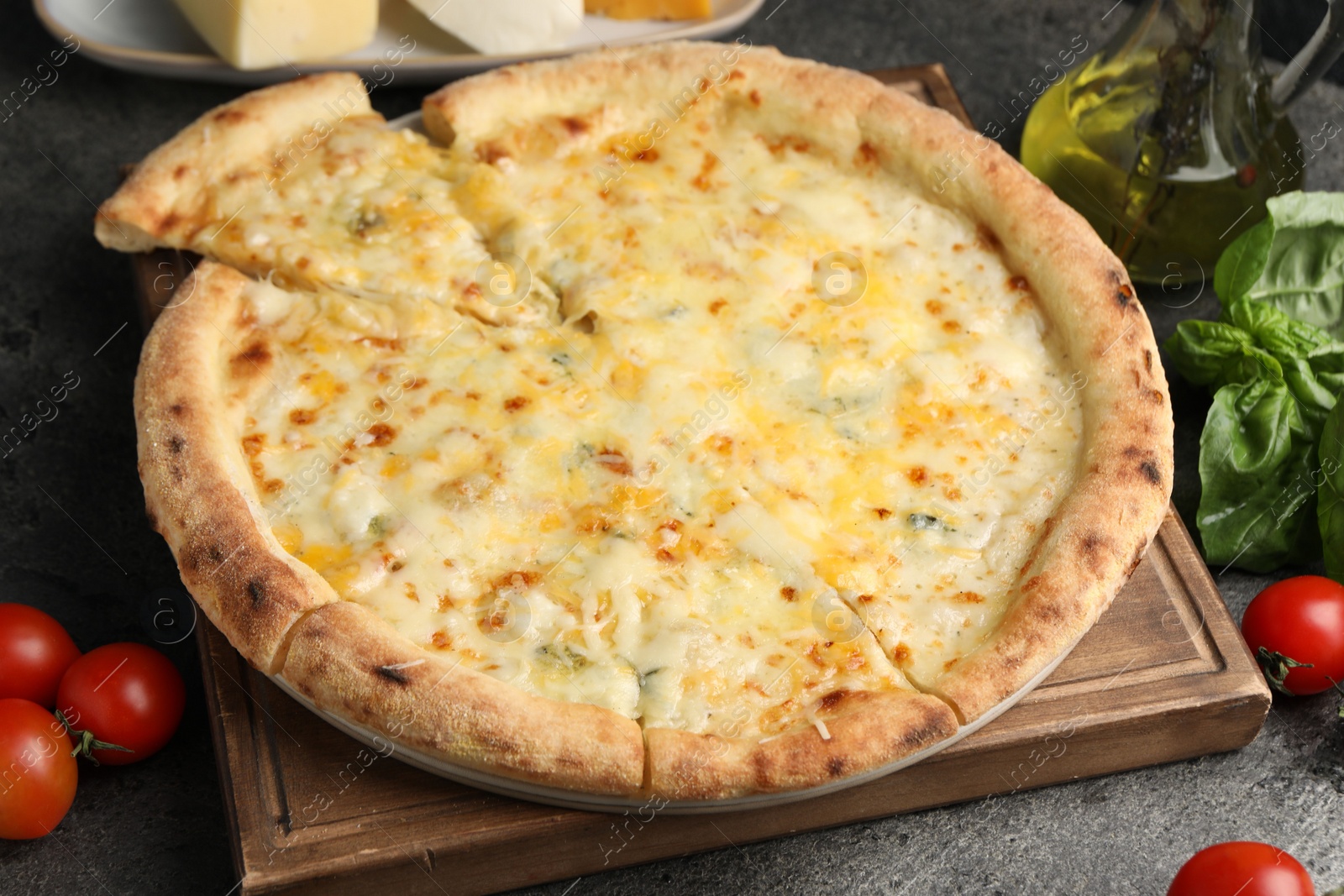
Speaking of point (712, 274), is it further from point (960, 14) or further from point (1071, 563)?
point (960, 14)

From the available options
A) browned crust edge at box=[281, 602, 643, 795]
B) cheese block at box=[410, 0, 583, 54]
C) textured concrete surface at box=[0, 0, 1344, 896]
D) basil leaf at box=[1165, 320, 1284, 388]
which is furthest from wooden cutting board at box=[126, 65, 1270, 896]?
cheese block at box=[410, 0, 583, 54]

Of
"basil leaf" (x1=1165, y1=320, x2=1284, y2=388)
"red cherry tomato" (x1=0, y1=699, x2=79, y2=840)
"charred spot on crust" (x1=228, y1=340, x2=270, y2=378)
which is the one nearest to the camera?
"red cherry tomato" (x1=0, y1=699, x2=79, y2=840)

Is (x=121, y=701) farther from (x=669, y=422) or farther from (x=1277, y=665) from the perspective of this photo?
(x=1277, y=665)

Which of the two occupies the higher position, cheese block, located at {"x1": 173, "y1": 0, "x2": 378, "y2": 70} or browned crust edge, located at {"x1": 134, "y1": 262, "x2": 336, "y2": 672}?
cheese block, located at {"x1": 173, "y1": 0, "x2": 378, "y2": 70}

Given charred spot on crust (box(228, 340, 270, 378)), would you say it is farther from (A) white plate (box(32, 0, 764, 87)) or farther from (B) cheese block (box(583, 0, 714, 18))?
(B) cheese block (box(583, 0, 714, 18))

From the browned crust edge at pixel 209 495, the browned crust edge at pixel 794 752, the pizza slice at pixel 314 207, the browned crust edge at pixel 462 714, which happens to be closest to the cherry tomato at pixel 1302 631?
the browned crust edge at pixel 794 752

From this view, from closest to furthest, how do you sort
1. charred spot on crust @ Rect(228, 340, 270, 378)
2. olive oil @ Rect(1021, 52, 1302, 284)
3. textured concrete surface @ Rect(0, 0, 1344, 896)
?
textured concrete surface @ Rect(0, 0, 1344, 896) < charred spot on crust @ Rect(228, 340, 270, 378) < olive oil @ Rect(1021, 52, 1302, 284)

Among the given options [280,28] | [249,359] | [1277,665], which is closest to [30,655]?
[249,359]
